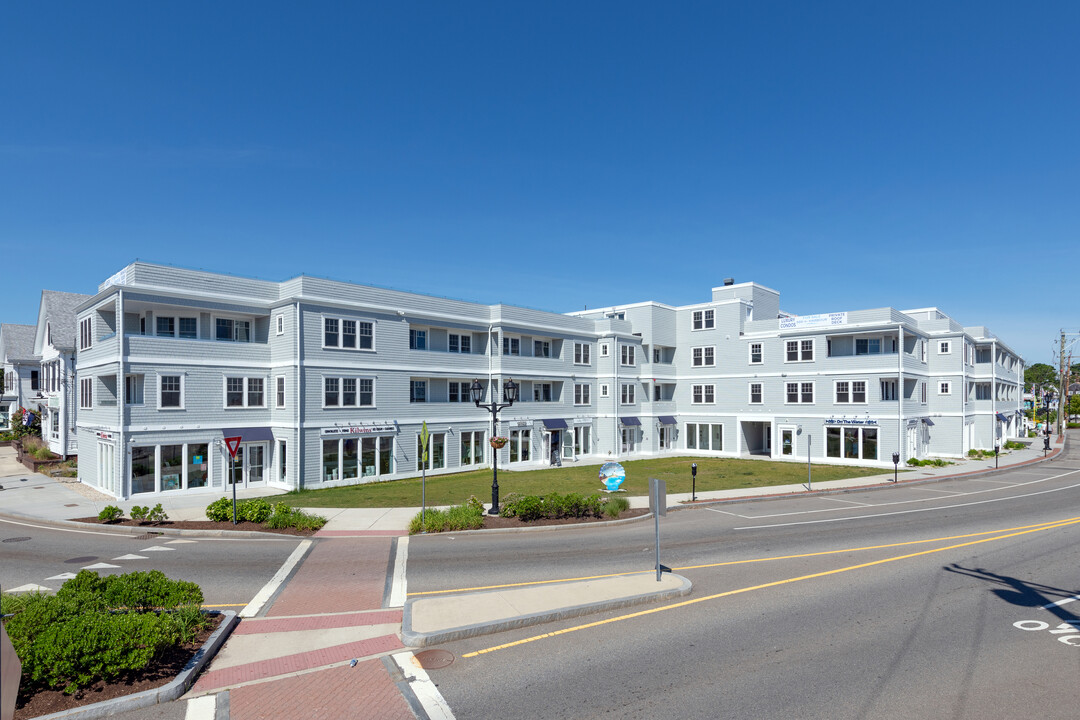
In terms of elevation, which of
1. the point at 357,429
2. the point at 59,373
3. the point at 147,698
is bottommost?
the point at 147,698

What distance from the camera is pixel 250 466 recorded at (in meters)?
29.9

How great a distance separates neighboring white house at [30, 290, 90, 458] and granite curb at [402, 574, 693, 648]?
38.4m

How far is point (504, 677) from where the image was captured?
28.7 ft

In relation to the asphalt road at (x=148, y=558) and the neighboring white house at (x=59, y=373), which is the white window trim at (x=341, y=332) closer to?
the asphalt road at (x=148, y=558)

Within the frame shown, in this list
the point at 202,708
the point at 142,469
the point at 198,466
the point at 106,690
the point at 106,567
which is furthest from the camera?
the point at 198,466

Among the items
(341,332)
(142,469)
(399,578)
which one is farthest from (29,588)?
(341,332)

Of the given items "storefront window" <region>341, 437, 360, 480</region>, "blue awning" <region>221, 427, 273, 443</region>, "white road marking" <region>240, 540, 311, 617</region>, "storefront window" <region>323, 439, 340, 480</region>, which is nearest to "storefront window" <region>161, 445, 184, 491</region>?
"blue awning" <region>221, 427, 273, 443</region>

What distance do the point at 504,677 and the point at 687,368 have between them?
42000 mm

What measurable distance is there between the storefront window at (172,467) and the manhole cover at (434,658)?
897 inches

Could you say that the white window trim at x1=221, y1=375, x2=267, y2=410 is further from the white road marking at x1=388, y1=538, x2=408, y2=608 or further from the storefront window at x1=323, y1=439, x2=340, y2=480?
the white road marking at x1=388, y1=538, x2=408, y2=608

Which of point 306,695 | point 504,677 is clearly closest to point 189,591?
point 306,695

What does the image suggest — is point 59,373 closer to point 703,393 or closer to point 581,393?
point 581,393

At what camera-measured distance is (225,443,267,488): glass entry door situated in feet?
97.0

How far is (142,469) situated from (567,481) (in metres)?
19.1
